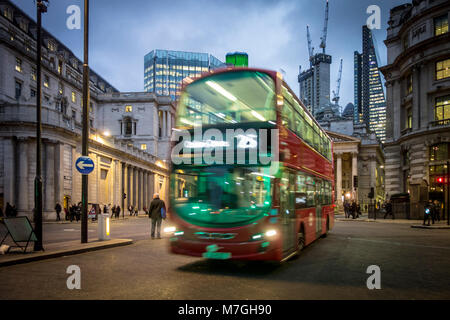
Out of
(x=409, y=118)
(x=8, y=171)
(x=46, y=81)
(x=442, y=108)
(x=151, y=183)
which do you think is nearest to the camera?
(x=8, y=171)

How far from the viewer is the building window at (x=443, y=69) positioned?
35.1 metres

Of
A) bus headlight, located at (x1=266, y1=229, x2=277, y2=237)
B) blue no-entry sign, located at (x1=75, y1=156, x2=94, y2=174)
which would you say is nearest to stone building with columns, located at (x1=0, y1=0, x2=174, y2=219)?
blue no-entry sign, located at (x1=75, y1=156, x2=94, y2=174)

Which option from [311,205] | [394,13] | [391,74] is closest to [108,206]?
[311,205]

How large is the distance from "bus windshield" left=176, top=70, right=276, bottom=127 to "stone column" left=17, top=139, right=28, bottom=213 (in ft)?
92.2

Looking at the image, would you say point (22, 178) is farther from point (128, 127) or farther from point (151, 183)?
point (128, 127)

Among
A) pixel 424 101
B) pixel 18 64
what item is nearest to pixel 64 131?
pixel 18 64

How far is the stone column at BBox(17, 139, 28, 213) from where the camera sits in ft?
104

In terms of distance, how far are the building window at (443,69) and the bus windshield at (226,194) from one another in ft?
116

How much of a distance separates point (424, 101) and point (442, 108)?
6.14ft

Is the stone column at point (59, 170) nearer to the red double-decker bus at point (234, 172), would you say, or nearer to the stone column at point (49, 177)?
the stone column at point (49, 177)

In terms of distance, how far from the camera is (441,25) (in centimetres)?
3509

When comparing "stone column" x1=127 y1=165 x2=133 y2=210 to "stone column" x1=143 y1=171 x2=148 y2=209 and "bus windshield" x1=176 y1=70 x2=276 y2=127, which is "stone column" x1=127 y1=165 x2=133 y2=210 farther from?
"bus windshield" x1=176 y1=70 x2=276 y2=127

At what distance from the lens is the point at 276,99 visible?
816cm
